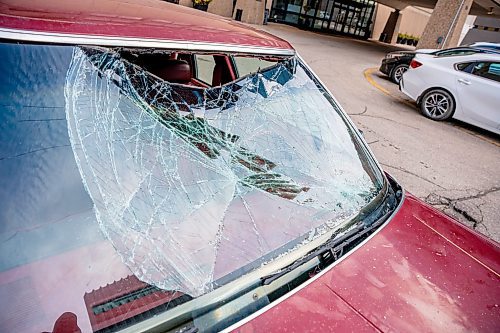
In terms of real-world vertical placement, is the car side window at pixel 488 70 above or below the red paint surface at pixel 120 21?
below

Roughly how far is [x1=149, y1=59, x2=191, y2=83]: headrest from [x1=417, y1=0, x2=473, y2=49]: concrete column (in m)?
14.4

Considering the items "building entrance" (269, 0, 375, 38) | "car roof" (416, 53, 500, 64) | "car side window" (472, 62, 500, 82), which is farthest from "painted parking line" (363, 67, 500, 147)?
"building entrance" (269, 0, 375, 38)

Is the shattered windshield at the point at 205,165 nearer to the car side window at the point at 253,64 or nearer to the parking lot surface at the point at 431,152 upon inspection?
the car side window at the point at 253,64

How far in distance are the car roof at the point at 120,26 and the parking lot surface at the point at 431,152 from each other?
3394mm

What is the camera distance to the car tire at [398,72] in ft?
33.3

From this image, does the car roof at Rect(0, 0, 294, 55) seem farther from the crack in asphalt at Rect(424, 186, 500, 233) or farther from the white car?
the white car

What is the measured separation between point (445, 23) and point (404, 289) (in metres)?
15.7

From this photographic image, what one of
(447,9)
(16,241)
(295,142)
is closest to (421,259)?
(295,142)

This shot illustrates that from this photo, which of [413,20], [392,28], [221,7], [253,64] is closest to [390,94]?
[253,64]

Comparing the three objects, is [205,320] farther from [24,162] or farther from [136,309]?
[24,162]

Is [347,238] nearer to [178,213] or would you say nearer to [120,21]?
[178,213]

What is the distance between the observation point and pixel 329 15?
2595 cm

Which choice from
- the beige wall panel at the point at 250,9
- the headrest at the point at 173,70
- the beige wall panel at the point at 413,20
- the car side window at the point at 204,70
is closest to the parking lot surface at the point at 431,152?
the car side window at the point at 204,70

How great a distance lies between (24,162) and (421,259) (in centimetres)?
166
